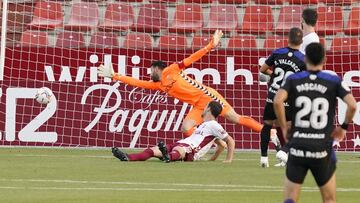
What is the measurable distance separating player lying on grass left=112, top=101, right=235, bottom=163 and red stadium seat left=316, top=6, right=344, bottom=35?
22.8ft

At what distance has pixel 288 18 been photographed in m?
23.8

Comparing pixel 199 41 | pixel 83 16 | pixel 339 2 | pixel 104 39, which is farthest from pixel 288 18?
pixel 83 16

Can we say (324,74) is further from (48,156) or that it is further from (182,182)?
(48,156)

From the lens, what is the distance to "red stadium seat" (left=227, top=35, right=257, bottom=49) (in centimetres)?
2277

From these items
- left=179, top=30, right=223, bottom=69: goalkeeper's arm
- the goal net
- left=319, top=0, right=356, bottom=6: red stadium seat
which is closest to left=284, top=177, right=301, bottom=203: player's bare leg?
left=179, top=30, right=223, bottom=69: goalkeeper's arm

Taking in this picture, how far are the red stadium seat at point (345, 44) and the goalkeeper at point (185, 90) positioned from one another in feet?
15.5

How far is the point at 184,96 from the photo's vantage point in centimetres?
1895

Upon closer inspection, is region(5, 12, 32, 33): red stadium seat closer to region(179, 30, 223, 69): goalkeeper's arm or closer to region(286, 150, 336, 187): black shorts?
region(179, 30, 223, 69): goalkeeper's arm

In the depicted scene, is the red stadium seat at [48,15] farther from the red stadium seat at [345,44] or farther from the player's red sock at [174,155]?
the player's red sock at [174,155]

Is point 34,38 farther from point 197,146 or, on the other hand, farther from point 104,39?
point 197,146

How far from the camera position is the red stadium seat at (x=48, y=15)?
77.7 feet

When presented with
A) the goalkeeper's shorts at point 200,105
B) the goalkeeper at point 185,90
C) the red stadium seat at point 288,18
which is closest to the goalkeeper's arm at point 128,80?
the goalkeeper at point 185,90

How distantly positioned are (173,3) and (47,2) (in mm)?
2744

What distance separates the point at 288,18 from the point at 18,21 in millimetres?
5799
